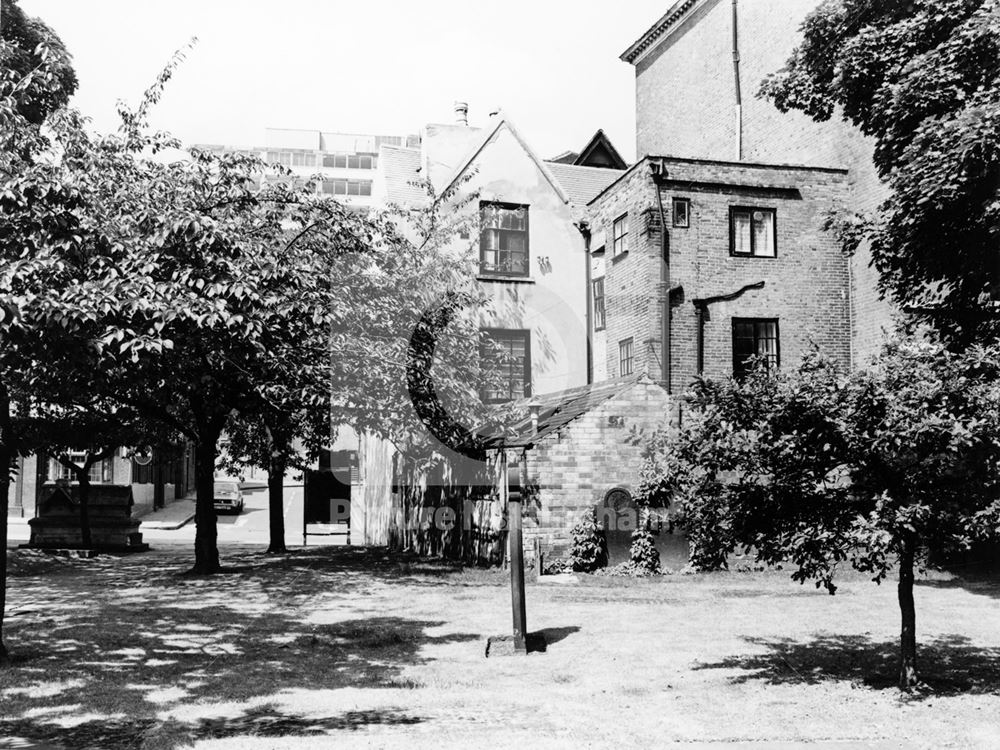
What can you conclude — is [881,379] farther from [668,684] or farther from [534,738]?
[534,738]

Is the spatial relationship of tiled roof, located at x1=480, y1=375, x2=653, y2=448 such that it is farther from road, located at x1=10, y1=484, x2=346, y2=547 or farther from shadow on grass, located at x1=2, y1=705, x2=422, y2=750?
road, located at x1=10, y1=484, x2=346, y2=547

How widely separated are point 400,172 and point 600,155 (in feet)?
23.3

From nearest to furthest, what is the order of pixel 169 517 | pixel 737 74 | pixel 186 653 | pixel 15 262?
A: pixel 15 262, pixel 186 653, pixel 737 74, pixel 169 517

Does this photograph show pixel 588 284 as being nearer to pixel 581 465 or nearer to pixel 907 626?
pixel 581 465

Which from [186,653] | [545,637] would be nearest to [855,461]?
[545,637]

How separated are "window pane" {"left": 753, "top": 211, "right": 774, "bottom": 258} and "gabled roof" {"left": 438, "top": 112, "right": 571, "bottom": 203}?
227 inches

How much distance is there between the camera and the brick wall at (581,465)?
18.9 meters

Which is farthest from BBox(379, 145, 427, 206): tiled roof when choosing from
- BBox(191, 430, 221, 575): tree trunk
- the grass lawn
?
the grass lawn

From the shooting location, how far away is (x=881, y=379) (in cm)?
844

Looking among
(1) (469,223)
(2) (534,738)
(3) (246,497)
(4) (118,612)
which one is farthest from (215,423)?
(3) (246,497)

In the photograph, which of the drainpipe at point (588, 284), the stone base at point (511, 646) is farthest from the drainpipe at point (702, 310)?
the stone base at point (511, 646)

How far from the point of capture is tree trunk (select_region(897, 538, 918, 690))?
859 centimetres

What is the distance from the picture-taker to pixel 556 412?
21.2 m

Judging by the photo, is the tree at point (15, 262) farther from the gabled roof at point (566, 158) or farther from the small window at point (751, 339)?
the gabled roof at point (566, 158)
